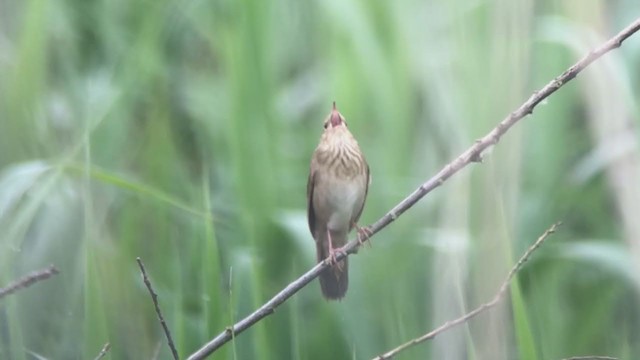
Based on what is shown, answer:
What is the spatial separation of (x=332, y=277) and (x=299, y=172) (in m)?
0.38

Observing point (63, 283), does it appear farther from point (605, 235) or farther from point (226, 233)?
point (605, 235)

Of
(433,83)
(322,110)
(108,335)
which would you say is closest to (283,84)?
(322,110)

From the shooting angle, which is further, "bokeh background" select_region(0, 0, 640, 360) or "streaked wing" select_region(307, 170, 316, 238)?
"streaked wing" select_region(307, 170, 316, 238)

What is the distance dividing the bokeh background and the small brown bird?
0.04 meters

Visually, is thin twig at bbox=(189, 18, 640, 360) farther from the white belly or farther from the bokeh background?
the white belly

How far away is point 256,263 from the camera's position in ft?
4.93

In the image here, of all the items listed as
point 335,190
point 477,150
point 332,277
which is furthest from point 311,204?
point 477,150

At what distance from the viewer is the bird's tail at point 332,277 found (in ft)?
5.62

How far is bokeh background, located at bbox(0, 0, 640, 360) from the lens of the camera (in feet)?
4.87

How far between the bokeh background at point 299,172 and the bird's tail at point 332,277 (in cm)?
2

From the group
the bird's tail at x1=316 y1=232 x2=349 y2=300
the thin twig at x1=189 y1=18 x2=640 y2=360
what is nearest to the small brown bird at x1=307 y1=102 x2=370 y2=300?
the bird's tail at x1=316 y1=232 x2=349 y2=300

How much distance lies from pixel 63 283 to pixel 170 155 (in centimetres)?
34

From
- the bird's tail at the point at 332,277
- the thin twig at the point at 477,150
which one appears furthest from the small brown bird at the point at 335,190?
the thin twig at the point at 477,150

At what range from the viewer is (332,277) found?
5.76ft
